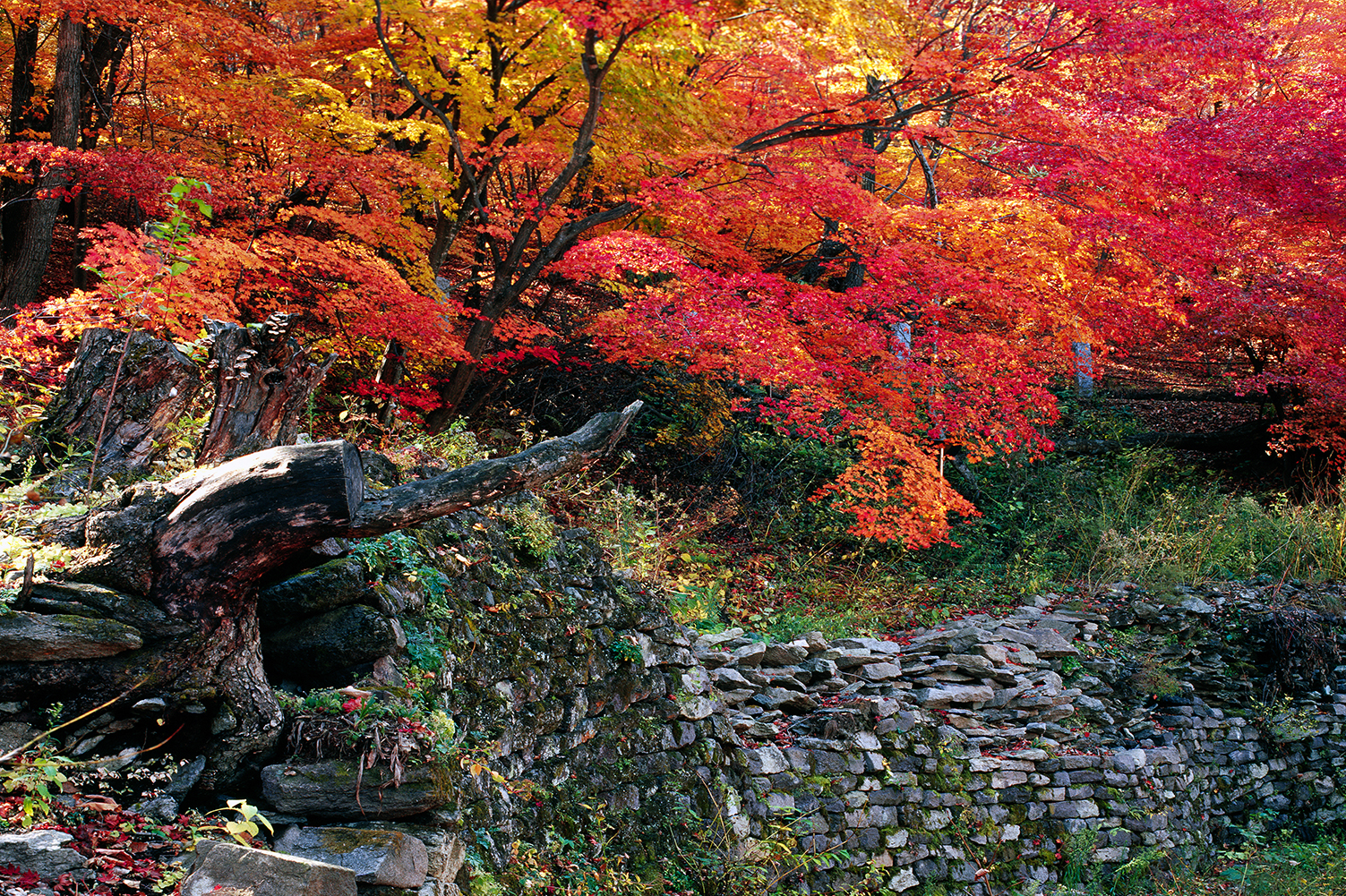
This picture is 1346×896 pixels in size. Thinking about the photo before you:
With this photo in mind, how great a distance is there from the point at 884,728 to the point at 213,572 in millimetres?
4566

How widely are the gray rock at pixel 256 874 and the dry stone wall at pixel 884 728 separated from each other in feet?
1.43

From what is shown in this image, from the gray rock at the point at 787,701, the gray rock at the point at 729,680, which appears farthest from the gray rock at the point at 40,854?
the gray rock at the point at 787,701

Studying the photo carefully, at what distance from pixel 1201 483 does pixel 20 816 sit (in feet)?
43.9

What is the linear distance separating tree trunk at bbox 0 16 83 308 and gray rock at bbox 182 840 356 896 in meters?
7.64

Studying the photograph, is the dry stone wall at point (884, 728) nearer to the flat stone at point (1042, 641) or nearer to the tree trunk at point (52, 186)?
the flat stone at point (1042, 641)

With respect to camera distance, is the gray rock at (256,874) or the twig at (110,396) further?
the twig at (110,396)

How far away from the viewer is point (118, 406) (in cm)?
387

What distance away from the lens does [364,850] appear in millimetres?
2395

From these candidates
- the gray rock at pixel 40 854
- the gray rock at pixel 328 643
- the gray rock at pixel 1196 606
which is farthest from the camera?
the gray rock at pixel 1196 606

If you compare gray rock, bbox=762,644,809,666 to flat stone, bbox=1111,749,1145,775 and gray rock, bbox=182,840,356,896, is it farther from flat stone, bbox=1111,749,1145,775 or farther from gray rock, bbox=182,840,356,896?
gray rock, bbox=182,840,356,896

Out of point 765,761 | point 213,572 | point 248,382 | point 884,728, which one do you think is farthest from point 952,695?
point 213,572

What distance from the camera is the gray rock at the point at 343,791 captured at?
98.0 inches

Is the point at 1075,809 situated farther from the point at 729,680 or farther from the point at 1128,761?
the point at 729,680

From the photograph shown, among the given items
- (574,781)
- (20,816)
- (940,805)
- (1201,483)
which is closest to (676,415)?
(940,805)
